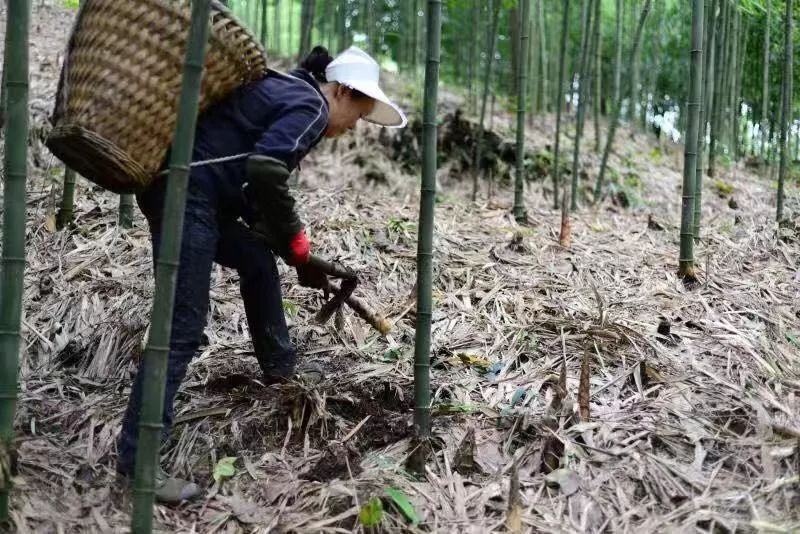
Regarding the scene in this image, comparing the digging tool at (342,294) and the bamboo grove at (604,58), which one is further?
the bamboo grove at (604,58)

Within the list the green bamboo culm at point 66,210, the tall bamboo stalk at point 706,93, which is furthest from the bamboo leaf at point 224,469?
the tall bamboo stalk at point 706,93

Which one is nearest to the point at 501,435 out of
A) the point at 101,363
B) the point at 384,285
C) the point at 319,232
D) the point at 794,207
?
the point at 384,285

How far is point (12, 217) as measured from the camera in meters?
1.95

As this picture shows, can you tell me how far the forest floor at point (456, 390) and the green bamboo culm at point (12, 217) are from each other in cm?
29

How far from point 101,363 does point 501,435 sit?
5.86ft

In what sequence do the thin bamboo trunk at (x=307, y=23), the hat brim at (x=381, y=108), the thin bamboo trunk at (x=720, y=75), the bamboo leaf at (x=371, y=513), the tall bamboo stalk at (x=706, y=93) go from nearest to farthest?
the bamboo leaf at (x=371, y=513) < the hat brim at (x=381, y=108) < the tall bamboo stalk at (x=706, y=93) < the thin bamboo trunk at (x=307, y=23) < the thin bamboo trunk at (x=720, y=75)

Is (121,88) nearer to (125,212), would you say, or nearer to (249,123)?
(249,123)

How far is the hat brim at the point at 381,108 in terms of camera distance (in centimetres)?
257

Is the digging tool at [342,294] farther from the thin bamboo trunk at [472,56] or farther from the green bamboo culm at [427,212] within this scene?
the thin bamboo trunk at [472,56]

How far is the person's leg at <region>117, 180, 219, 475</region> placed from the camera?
2.27 m

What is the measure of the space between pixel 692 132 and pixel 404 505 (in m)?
2.60

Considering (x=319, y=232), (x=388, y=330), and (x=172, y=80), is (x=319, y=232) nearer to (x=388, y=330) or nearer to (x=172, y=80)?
(x=388, y=330)

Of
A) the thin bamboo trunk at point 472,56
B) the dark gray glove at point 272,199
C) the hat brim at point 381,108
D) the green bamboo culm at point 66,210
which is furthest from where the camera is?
the thin bamboo trunk at point 472,56

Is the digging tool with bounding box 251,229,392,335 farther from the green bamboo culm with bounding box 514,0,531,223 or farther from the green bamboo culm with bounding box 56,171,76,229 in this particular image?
the green bamboo culm with bounding box 514,0,531,223
